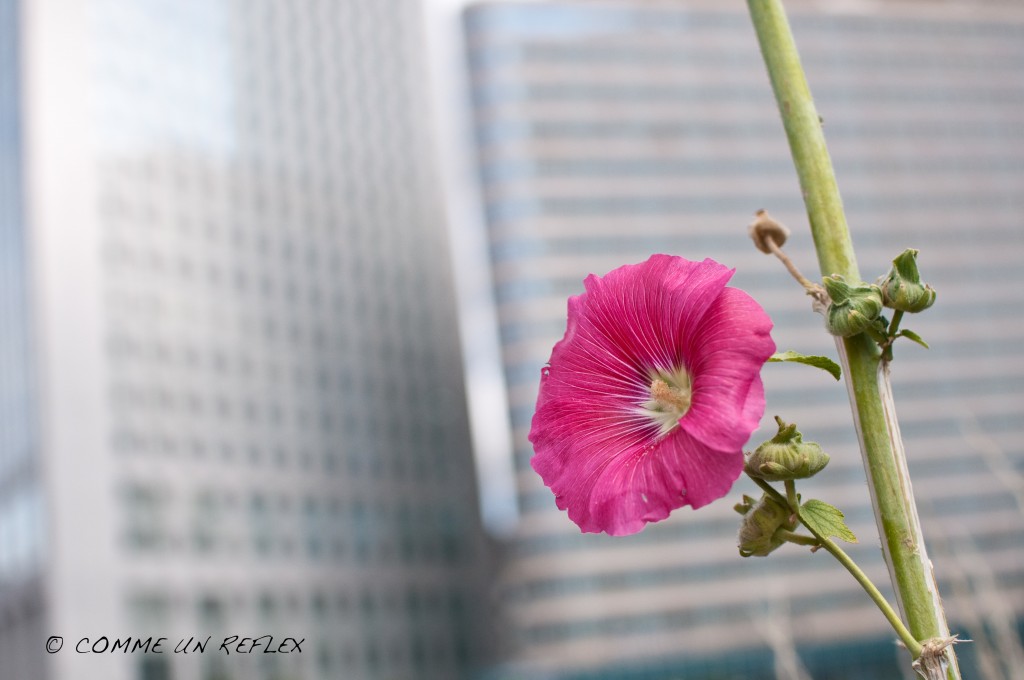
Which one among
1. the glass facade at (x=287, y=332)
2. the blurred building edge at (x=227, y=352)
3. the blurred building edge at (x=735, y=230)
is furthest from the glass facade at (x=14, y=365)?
the blurred building edge at (x=735, y=230)

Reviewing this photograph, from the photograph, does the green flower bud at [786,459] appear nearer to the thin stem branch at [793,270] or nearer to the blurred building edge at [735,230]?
the thin stem branch at [793,270]

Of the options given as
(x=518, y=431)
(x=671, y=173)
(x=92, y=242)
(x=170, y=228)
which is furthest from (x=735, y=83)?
(x=92, y=242)

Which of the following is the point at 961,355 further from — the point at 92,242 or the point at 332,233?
the point at 92,242

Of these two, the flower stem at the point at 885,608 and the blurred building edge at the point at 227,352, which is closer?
the flower stem at the point at 885,608

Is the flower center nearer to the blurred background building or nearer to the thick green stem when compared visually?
the thick green stem

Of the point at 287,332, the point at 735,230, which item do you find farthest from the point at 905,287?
the point at 735,230

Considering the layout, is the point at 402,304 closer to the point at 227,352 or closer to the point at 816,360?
the point at 227,352
